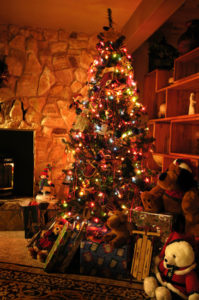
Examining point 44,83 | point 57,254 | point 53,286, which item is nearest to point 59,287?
point 53,286

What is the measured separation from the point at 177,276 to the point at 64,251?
85 cm

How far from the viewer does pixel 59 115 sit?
3504 mm

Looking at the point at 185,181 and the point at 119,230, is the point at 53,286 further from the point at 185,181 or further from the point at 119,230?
the point at 185,181

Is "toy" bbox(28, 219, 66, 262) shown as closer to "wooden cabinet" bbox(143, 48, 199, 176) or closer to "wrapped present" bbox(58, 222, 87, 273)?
"wrapped present" bbox(58, 222, 87, 273)

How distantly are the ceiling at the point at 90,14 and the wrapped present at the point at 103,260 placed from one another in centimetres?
208

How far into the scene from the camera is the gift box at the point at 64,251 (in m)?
1.92

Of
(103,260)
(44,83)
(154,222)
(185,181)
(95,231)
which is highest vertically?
(44,83)

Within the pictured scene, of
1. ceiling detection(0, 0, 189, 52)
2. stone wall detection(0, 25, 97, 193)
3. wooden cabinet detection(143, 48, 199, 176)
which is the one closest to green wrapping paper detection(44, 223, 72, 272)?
wooden cabinet detection(143, 48, 199, 176)

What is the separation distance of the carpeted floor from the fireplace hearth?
1.44 m

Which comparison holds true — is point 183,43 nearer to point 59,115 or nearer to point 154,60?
point 154,60

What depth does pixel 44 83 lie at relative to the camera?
11.2ft

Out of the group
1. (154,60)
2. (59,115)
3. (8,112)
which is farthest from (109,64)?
(8,112)

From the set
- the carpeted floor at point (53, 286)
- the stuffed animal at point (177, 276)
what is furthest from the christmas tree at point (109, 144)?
the stuffed animal at point (177, 276)

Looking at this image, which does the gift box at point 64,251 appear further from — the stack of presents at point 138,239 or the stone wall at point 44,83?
the stone wall at point 44,83
